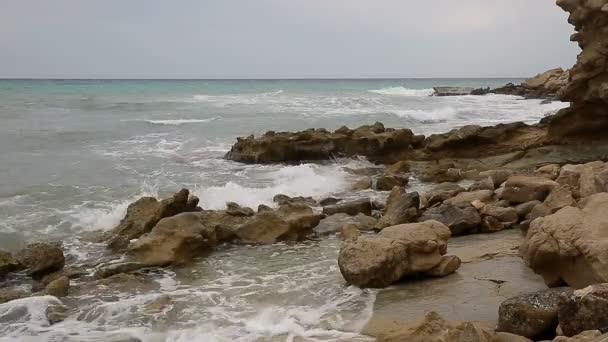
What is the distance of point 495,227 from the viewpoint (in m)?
8.57

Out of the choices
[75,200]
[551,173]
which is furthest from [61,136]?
[551,173]

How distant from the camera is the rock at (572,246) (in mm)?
5113

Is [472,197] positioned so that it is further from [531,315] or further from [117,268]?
[117,268]

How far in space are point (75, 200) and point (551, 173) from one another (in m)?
9.68

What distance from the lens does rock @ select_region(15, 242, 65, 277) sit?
7938 millimetres

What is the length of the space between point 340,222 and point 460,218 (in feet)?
7.20

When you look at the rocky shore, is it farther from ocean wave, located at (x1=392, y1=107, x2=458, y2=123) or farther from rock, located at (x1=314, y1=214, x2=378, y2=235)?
ocean wave, located at (x1=392, y1=107, x2=458, y2=123)

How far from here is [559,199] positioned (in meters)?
8.38

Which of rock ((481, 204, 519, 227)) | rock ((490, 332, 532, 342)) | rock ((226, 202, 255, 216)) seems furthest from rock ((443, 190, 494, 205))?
rock ((490, 332, 532, 342))

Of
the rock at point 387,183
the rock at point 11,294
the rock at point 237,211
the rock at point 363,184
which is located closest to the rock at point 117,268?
the rock at point 11,294

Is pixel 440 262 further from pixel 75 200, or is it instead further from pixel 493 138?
pixel 493 138

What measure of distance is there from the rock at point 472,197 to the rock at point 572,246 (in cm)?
349

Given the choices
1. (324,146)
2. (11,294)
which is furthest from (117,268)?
(324,146)

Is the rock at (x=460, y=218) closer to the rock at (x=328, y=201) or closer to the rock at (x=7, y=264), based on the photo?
the rock at (x=328, y=201)
